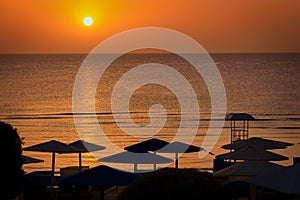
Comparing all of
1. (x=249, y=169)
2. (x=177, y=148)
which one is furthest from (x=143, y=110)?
(x=249, y=169)

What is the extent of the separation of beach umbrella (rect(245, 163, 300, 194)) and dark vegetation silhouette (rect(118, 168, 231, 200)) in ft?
17.1

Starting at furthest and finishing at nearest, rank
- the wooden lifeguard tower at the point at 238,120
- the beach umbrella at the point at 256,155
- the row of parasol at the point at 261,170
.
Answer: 1. the wooden lifeguard tower at the point at 238,120
2. the beach umbrella at the point at 256,155
3. the row of parasol at the point at 261,170

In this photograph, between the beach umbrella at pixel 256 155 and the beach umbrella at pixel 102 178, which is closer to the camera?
the beach umbrella at pixel 102 178

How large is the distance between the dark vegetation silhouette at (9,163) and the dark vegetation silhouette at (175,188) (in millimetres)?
7165

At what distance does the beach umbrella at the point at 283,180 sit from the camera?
13203mm

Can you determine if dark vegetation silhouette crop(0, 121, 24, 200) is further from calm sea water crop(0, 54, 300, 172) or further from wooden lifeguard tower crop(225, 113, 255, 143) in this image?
calm sea water crop(0, 54, 300, 172)

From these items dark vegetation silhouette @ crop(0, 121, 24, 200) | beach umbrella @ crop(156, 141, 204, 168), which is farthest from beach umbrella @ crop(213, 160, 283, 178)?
dark vegetation silhouette @ crop(0, 121, 24, 200)

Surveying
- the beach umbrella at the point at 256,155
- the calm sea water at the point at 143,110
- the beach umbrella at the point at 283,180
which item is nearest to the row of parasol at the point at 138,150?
the beach umbrella at the point at 256,155

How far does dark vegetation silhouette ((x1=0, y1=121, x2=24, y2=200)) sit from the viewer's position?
1488cm

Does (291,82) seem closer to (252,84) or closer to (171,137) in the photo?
(252,84)

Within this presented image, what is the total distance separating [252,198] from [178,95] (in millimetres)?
77953

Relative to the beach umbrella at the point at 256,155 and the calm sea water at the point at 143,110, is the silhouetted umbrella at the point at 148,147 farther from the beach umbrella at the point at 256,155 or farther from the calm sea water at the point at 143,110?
the calm sea water at the point at 143,110

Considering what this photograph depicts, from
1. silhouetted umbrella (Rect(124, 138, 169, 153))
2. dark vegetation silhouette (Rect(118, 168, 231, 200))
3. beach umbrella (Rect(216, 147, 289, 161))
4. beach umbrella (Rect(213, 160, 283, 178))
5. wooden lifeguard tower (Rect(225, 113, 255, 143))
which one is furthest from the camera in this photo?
wooden lifeguard tower (Rect(225, 113, 255, 143))

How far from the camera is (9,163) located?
15.0 meters
